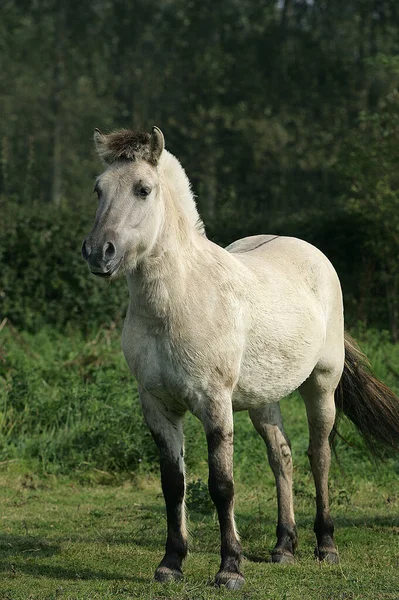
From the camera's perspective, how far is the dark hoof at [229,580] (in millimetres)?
4488

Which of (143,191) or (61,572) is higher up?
(143,191)

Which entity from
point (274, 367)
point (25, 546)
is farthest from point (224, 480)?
point (25, 546)

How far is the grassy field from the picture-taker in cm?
473

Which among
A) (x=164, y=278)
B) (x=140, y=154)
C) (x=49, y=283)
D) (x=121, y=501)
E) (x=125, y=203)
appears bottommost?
(x=121, y=501)

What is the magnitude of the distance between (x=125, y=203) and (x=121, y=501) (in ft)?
11.0

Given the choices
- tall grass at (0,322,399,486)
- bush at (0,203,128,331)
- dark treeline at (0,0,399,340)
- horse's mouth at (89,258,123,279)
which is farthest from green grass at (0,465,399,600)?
dark treeline at (0,0,399,340)

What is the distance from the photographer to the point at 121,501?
22.7 ft

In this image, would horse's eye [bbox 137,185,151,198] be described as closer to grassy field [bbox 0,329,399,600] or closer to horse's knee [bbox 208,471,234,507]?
horse's knee [bbox 208,471,234,507]

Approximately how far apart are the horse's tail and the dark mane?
2364mm

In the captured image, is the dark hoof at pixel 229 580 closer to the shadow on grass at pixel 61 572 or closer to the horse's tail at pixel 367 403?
the shadow on grass at pixel 61 572

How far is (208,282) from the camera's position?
471 centimetres

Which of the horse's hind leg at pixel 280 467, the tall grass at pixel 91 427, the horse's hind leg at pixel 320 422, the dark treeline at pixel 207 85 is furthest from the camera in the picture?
the dark treeline at pixel 207 85

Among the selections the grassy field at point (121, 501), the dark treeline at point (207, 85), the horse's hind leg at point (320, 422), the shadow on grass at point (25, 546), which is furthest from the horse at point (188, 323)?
the dark treeline at point (207, 85)

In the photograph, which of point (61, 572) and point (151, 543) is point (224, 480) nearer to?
point (61, 572)
